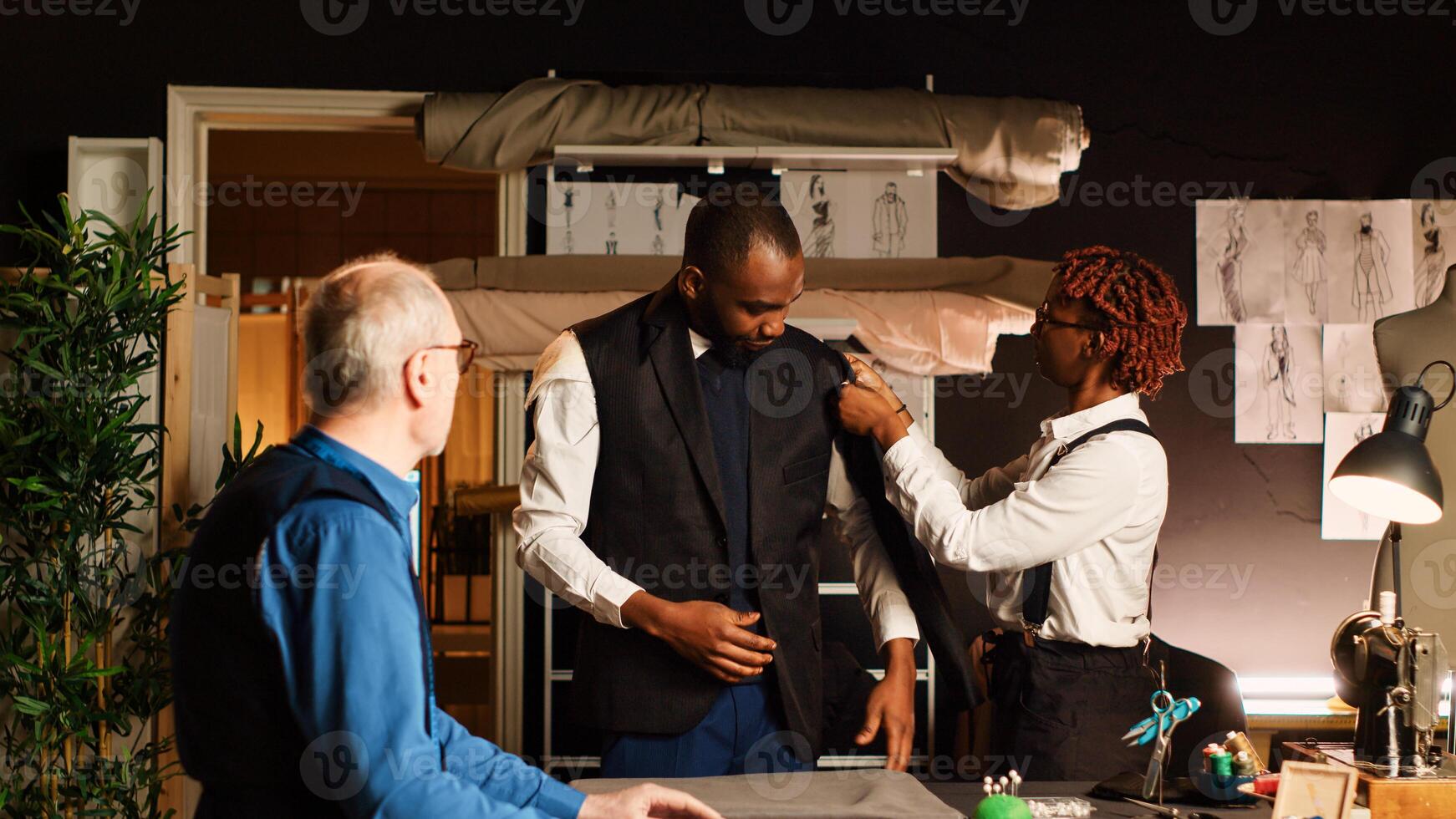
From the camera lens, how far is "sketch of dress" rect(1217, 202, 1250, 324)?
4.65m

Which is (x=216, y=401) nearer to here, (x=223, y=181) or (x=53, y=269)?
(x=53, y=269)

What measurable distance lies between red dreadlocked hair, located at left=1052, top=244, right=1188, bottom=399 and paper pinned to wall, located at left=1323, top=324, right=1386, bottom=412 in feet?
7.61

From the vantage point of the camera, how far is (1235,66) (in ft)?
15.5

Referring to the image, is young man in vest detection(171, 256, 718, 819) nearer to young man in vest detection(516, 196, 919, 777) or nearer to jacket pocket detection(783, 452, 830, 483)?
young man in vest detection(516, 196, 919, 777)

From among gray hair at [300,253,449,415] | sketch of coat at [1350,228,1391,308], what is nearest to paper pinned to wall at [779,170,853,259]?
sketch of coat at [1350,228,1391,308]

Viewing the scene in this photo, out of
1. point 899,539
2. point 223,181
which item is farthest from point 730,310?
point 223,181

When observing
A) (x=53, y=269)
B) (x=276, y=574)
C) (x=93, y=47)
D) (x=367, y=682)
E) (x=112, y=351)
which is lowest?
(x=367, y=682)

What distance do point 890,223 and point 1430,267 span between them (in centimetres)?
204

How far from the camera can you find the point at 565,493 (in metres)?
2.31

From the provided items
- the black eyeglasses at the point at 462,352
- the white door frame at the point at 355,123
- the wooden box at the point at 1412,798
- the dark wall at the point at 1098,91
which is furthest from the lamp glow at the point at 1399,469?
the white door frame at the point at 355,123

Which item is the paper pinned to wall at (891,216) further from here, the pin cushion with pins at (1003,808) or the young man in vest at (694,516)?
the pin cushion with pins at (1003,808)

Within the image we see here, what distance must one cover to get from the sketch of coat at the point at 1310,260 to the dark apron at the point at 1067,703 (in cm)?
248

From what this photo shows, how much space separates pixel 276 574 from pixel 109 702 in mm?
2809

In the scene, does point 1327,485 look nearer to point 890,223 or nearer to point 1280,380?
point 1280,380
